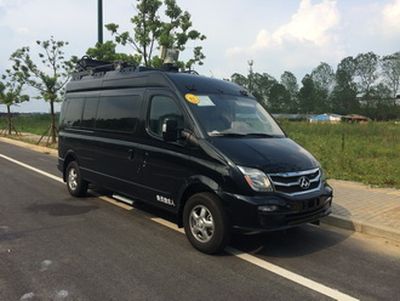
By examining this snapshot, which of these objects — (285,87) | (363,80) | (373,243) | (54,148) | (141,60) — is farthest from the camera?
(285,87)

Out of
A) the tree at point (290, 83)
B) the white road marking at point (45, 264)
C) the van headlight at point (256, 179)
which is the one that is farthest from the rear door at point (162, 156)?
the tree at point (290, 83)

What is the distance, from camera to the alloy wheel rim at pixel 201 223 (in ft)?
17.5

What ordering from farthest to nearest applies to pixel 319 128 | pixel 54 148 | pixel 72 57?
1. pixel 319 128
2. pixel 72 57
3. pixel 54 148

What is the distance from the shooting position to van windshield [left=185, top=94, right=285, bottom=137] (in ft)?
19.0

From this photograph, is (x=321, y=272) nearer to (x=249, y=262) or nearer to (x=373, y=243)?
(x=249, y=262)

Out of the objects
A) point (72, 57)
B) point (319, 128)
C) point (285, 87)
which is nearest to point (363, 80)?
point (285, 87)

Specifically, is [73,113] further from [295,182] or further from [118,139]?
[295,182]

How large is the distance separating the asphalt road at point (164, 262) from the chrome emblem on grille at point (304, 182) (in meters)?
0.89

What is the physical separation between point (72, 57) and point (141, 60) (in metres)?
8.98

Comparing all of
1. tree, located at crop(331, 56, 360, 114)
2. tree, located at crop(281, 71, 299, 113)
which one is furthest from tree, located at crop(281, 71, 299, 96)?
tree, located at crop(331, 56, 360, 114)

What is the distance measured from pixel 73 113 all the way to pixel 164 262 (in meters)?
4.86

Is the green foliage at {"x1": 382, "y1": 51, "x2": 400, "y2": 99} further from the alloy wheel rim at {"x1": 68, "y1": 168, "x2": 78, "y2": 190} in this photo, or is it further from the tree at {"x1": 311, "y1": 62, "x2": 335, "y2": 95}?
the alloy wheel rim at {"x1": 68, "y1": 168, "x2": 78, "y2": 190}

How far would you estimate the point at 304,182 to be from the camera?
5387 millimetres

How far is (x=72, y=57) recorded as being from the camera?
22.6 m
